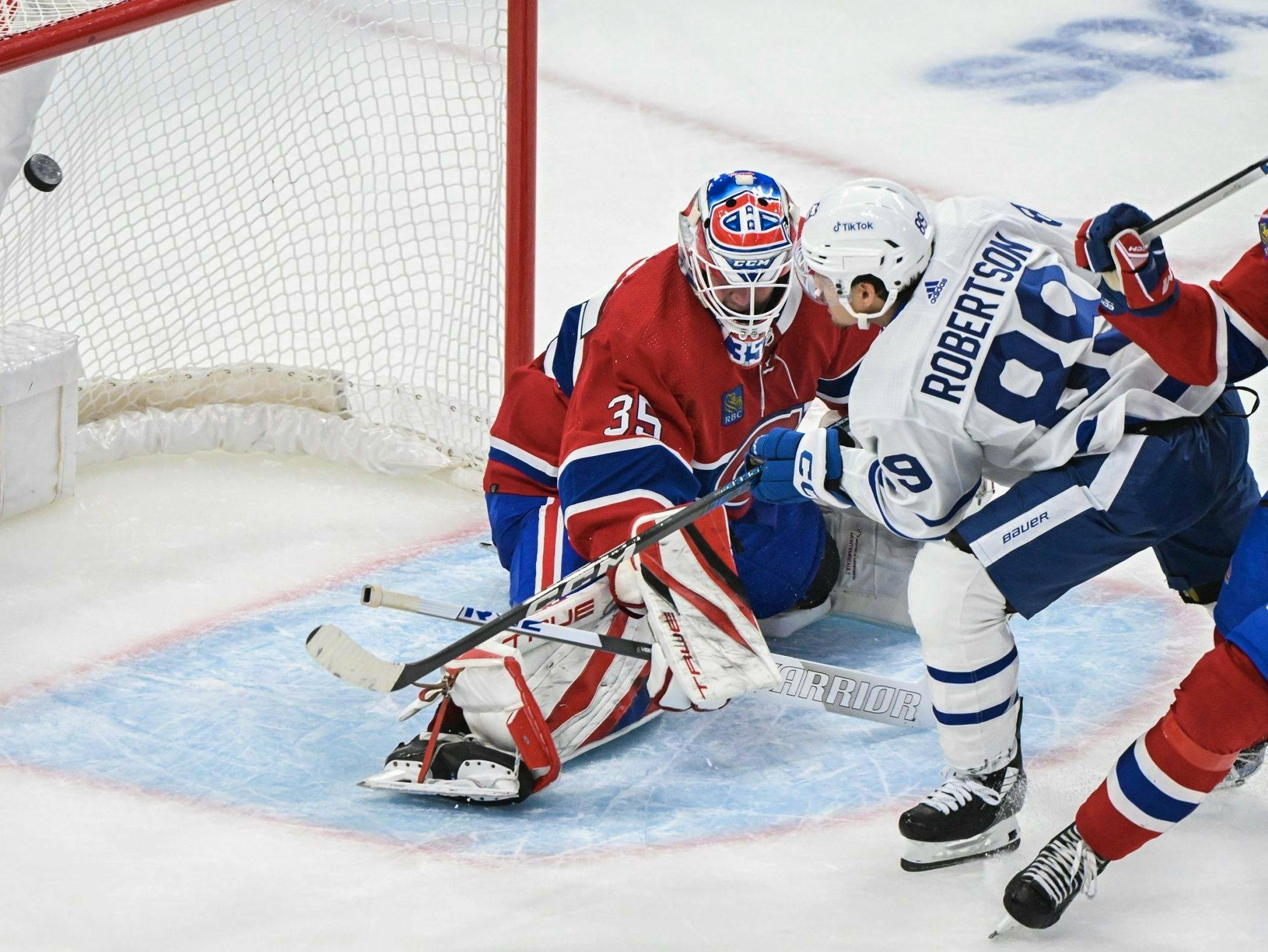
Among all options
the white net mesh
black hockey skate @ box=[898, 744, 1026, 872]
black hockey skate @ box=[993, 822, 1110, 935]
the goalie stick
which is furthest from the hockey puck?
black hockey skate @ box=[993, 822, 1110, 935]

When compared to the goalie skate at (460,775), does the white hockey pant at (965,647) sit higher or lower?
higher

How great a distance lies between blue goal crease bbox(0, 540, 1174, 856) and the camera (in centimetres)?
254

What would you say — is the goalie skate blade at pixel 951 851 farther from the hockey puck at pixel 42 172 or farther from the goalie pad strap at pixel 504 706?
the hockey puck at pixel 42 172

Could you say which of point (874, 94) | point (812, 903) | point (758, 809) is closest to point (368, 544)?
point (758, 809)

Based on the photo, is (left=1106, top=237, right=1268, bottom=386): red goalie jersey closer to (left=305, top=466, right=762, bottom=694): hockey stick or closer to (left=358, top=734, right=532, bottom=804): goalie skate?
(left=305, top=466, right=762, bottom=694): hockey stick

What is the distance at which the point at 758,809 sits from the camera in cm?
256

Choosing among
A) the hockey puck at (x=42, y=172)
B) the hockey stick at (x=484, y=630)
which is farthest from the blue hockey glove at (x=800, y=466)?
the hockey puck at (x=42, y=172)

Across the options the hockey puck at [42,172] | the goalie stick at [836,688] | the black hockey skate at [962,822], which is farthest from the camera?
the hockey puck at [42,172]

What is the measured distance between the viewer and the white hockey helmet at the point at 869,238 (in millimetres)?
2166

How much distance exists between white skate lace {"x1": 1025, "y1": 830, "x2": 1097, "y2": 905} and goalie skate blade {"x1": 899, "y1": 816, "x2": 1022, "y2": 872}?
0.17 meters

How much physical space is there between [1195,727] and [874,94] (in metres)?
4.18

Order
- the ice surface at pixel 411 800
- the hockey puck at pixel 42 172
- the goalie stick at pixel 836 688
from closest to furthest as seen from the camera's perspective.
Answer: the ice surface at pixel 411 800 → the goalie stick at pixel 836 688 → the hockey puck at pixel 42 172

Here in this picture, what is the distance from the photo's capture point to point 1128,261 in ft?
6.74

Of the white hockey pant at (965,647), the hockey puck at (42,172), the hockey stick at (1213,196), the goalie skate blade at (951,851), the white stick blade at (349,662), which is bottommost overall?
the goalie skate blade at (951,851)
